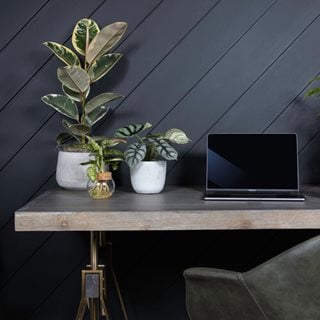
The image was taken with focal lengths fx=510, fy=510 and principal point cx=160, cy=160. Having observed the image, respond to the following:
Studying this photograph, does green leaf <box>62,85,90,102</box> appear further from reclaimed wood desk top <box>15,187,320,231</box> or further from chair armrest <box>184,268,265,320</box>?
chair armrest <box>184,268,265,320</box>

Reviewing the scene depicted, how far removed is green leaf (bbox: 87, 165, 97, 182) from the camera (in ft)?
5.57

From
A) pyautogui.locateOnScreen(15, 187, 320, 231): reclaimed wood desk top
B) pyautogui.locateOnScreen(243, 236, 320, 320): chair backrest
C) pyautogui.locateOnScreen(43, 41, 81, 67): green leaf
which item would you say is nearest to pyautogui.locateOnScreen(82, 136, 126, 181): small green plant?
pyautogui.locateOnScreen(15, 187, 320, 231): reclaimed wood desk top

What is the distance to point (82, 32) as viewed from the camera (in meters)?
1.89

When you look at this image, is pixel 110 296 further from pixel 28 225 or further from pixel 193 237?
pixel 28 225

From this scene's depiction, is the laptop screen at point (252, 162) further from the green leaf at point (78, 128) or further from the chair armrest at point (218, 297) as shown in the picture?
the chair armrest at point (218, 297)

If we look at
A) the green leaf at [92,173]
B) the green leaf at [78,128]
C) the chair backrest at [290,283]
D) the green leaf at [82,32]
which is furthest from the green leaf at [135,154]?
the chair backrest at [290,283]

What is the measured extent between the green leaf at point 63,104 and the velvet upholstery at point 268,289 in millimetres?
838

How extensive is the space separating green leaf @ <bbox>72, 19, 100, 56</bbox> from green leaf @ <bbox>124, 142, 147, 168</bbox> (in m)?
0.46

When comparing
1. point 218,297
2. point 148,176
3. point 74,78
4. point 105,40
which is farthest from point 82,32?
point 218,297

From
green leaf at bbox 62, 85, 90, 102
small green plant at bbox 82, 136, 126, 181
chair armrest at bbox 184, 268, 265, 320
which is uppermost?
green leaf at bbox 62, 85, 90, 102

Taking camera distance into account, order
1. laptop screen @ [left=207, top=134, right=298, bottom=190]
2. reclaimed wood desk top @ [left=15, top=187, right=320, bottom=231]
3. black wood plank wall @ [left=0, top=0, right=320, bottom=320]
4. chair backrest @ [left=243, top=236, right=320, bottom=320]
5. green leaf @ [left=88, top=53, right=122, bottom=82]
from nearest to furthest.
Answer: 1. chair backrest @ [left=243, top=236, right=320, bottom=320]
2. reclaimed wood desk top @ [left=15, top=187, right=320, bottom=231]
3. laptop screen @ [left=207, top=134, right=298, bottom=190]
4. green leaf @ [left=88, top=53, right=122, bottom=82]
5. black wood plank wall @ [left=0, top=0, right=320, bottom=320]

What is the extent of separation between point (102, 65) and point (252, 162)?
2.15ft

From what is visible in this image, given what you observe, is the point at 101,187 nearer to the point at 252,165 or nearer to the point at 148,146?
the point at 148,146

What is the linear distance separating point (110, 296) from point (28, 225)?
76 centimetres
